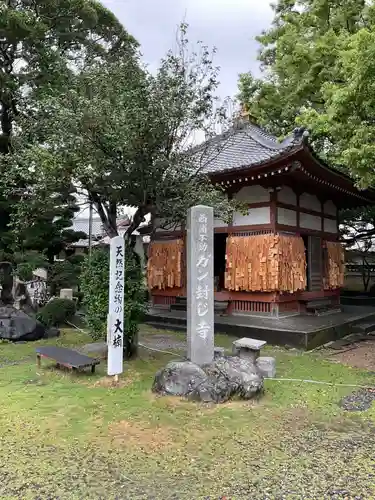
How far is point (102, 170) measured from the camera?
21.6 ft

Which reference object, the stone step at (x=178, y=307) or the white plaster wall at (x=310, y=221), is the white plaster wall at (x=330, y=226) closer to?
the white plaster wall at (x=310, y=221)

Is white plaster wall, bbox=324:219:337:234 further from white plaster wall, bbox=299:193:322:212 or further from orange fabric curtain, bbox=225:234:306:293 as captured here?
orange fabric curtain, bbox=225:234:306:293

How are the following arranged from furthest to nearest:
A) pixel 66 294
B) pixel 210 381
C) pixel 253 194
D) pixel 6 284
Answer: pixel 66 294, pixel 6 284, pixel 253 194, pixel 210 381

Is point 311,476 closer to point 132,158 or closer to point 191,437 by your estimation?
point 191,437

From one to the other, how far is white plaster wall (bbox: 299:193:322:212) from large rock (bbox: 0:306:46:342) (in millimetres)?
7795

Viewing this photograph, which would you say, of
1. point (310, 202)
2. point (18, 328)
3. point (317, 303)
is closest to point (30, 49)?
point (18, 328)

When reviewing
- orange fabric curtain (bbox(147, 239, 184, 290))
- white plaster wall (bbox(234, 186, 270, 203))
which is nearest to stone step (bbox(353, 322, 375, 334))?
white plaster wall (bbox(234, 186, 270, 203))

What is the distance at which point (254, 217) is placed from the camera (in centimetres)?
1117

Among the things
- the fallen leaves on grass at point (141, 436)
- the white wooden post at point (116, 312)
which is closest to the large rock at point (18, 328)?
the white wooden post at point (116, 312)

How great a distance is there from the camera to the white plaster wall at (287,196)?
11.1 m

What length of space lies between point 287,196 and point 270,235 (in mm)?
1481

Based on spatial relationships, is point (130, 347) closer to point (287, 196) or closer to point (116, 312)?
point (116, 312)

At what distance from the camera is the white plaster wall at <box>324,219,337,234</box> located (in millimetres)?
13583

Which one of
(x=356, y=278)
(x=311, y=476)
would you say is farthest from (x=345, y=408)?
(x=356, y=278)
